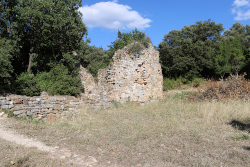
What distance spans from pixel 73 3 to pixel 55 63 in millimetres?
4943

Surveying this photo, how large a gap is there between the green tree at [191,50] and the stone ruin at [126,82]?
18.3 m

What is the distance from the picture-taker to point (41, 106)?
8.94 m

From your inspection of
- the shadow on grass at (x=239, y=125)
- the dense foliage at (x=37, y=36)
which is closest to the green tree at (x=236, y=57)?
the dense foliage at (x=37, y=36)

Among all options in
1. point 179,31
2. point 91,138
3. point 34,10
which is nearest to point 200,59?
point 179,31

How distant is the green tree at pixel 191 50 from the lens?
96.4ft

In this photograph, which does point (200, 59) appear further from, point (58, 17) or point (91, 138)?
point (91, 138)

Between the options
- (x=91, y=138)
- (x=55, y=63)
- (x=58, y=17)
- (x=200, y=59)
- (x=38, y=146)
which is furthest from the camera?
(x=200, y=59)

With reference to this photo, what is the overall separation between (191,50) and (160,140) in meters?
27.5

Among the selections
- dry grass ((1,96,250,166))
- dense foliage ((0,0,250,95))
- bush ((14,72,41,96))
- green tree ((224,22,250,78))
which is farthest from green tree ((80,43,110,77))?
green tree ((224,22,250,78))

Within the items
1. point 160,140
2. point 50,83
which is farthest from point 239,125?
point 50,83

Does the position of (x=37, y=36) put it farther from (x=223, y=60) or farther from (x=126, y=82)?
(x=223, y=60)

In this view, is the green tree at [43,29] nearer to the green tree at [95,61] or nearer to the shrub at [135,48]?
the shrub at [135,48]

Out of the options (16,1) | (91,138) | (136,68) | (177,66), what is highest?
(16,1)

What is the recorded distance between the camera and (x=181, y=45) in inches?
1277
